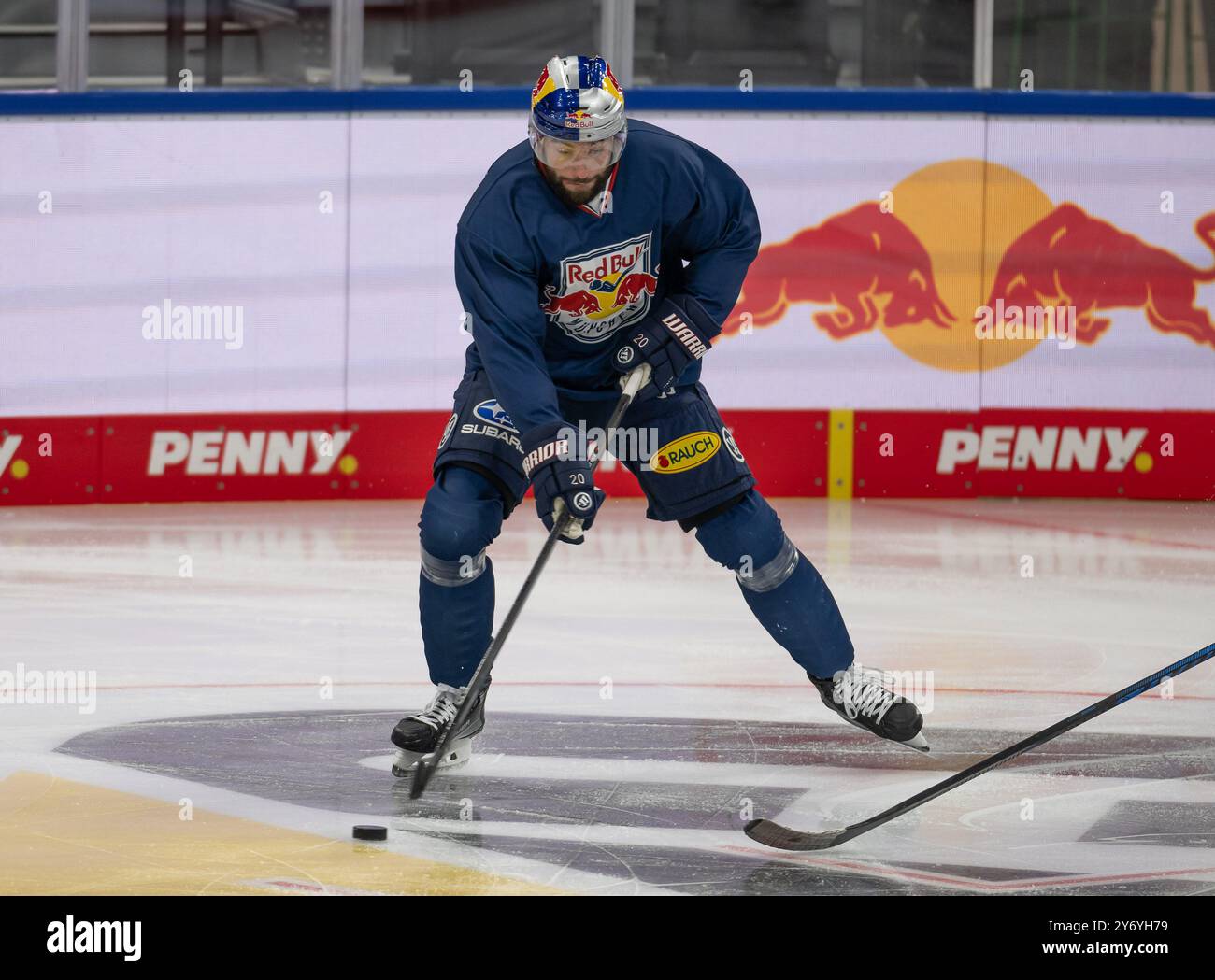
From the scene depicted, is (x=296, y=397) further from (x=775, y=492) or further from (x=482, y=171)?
(x=775, y=492)

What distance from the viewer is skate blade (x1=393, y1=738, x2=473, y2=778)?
389 centimetres

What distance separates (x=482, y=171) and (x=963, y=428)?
3.09 meters

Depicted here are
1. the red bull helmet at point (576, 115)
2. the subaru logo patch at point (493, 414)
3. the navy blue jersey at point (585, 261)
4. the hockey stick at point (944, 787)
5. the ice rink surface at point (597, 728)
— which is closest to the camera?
the ice rink surface at point (597, 728)

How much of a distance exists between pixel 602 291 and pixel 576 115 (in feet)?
1.47

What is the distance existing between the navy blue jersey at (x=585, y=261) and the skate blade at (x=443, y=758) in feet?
2.53

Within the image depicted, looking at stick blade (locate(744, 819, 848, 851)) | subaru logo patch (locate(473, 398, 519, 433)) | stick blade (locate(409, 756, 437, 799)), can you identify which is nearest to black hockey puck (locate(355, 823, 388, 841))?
stick blade (locate(409, 756, 437, 799))

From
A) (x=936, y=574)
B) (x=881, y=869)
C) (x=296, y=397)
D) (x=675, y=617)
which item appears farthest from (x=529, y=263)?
(x=296, y=397)

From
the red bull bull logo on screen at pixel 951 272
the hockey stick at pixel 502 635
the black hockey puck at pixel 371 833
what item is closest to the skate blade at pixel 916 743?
the hockey stick at pixel 502 635

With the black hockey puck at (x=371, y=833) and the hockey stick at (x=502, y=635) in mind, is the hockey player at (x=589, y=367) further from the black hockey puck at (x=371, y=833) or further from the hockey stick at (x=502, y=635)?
the black hockey puck at (x=371, y=833)

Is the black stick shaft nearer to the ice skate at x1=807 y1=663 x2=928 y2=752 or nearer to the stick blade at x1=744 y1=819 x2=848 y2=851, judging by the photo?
the stick blade at x1=744 y1=819 x2=848 y2=851

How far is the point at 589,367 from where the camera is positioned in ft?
13.4

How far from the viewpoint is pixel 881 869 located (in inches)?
125

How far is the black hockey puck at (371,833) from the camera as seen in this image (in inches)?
131
